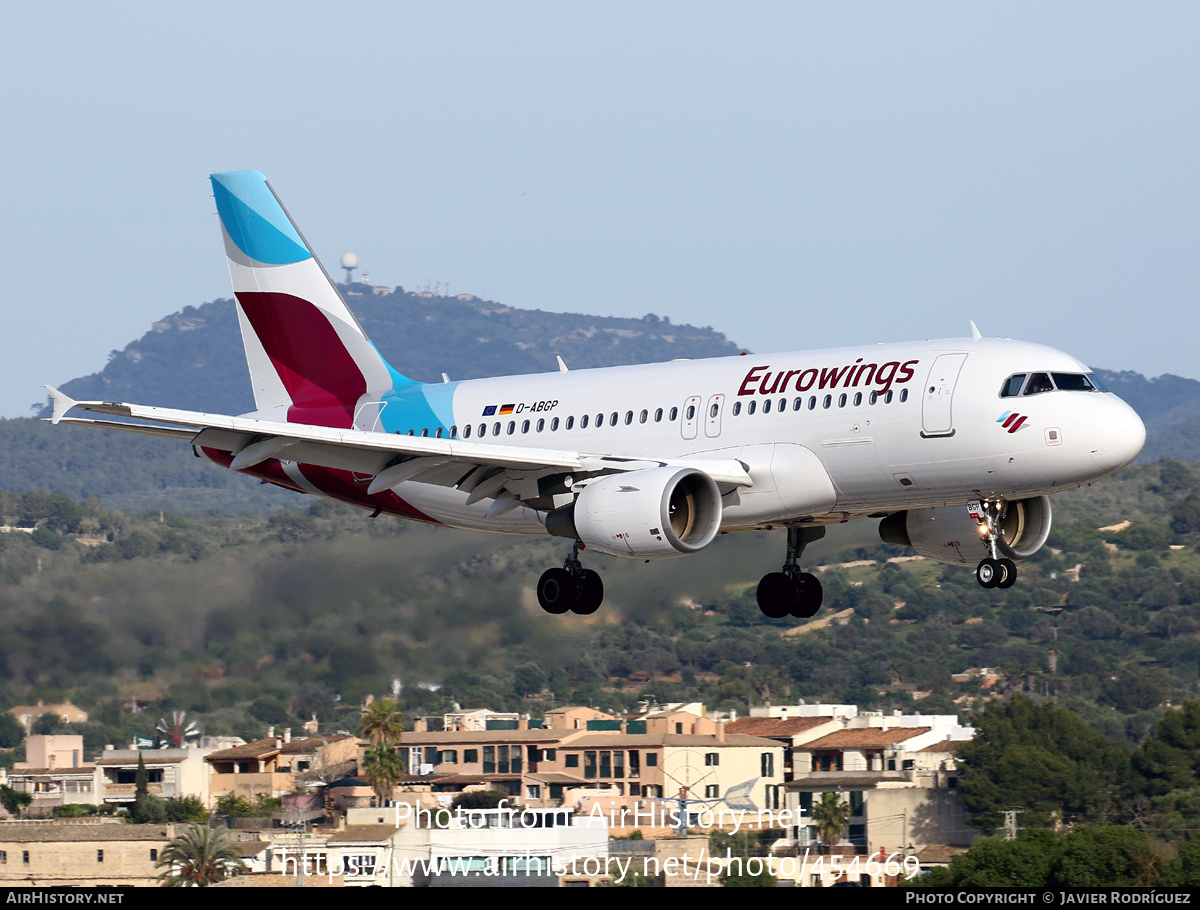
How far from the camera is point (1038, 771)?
303 ft

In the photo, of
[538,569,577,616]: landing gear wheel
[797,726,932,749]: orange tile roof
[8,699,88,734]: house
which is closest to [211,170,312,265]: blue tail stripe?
[538,569,577,616]: landing gear wheel

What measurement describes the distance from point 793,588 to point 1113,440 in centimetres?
935

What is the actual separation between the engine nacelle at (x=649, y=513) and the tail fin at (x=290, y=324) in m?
8.80

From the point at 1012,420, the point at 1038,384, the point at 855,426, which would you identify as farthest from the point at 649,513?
the point at 1038,384

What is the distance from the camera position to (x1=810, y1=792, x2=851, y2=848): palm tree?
278 feet

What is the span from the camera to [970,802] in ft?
293

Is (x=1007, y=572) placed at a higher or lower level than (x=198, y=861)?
higher

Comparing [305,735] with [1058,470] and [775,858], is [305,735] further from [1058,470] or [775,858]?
[1058,470]

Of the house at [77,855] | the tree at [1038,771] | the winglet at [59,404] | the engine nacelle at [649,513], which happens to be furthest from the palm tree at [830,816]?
the winglet at [59,404]

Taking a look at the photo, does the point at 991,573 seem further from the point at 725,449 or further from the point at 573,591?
the point at 573,591

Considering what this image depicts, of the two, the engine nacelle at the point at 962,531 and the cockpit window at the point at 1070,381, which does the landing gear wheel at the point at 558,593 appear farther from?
the cockpit window at the point at 1070,381

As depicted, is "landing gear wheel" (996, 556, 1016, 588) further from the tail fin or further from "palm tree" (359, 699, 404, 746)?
"palm tree" (359, 699, 404, 746)

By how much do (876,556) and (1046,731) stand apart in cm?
5985

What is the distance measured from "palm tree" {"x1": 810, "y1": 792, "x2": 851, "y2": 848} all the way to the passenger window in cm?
5413
